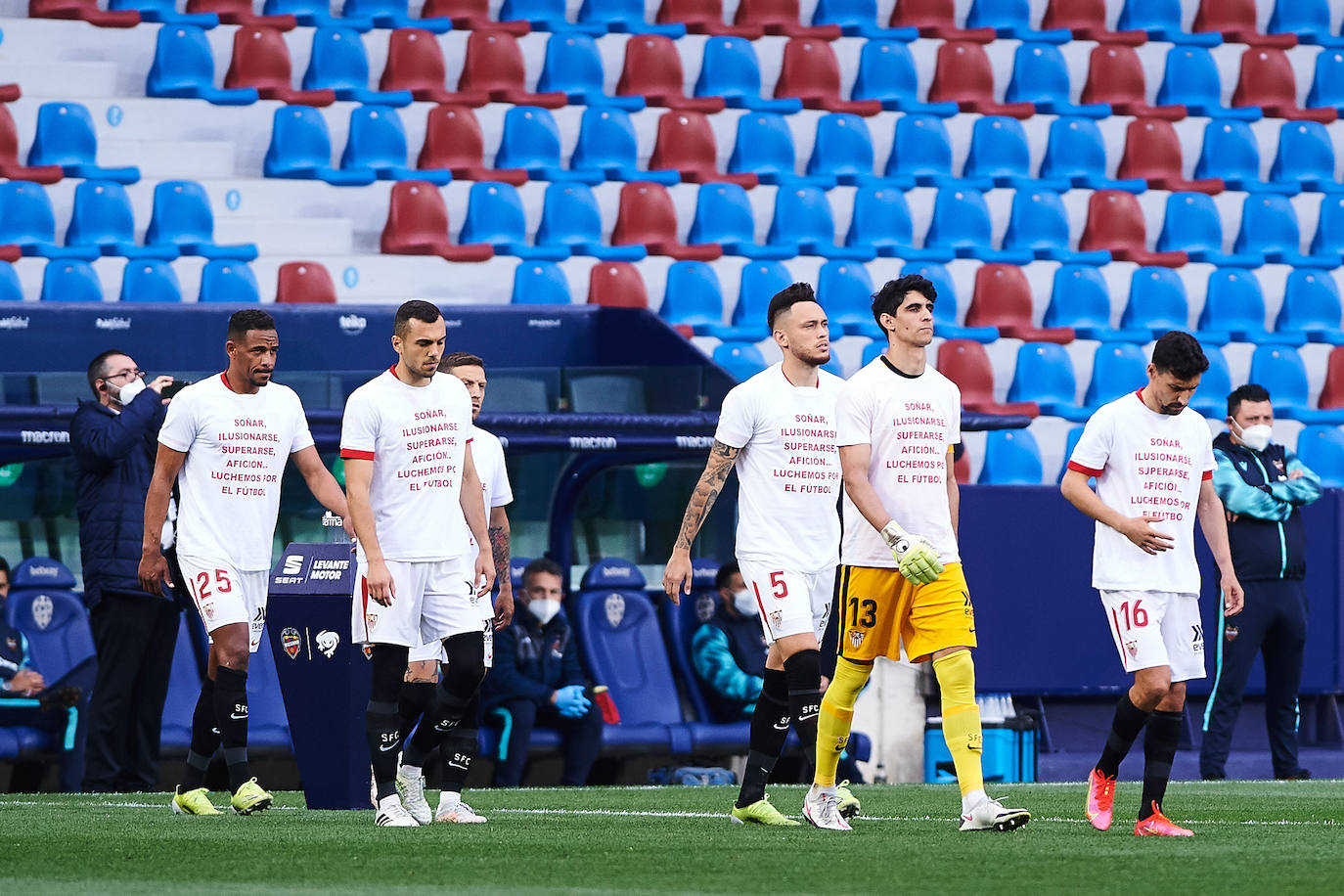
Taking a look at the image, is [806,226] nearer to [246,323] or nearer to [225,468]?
[246,323]

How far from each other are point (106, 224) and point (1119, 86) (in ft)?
32.5

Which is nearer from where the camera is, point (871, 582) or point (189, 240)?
point (871, 582)

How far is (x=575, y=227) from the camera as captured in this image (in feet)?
56.0

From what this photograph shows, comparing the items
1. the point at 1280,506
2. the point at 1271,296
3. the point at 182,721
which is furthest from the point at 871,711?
the point at 1271,296

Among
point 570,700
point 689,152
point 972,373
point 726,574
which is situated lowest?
point 570,700

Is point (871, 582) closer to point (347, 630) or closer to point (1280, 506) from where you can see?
point (347, 630)

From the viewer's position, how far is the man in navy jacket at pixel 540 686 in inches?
460

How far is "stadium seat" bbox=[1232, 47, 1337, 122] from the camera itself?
2080 centimetres

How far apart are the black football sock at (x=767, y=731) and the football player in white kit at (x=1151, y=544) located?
1.18 m

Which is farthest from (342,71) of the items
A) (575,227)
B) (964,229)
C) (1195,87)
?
(1195,87)

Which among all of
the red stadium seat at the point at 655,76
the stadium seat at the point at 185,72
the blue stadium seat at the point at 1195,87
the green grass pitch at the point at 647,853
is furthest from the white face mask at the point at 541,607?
the blue stadium seat at the point at 1195,87

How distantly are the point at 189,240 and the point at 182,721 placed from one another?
4972 millimetres

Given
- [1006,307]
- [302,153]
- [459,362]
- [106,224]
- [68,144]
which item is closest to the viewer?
[459,362]

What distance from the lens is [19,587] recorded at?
38.5ft
